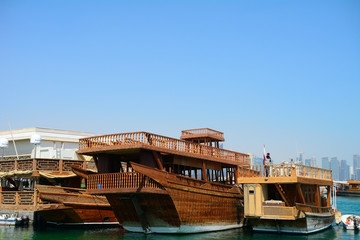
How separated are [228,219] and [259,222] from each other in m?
1.84

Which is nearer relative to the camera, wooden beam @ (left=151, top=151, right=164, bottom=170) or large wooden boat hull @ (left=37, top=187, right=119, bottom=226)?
wooden beam @ (left=151, top=151, right=164, bottom=170)

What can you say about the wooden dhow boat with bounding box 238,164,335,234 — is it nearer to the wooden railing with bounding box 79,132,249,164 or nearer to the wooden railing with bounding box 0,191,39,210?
the wooden railing with bounding box 79,132,249,164

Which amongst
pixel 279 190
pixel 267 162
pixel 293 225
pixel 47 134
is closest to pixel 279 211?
pixel 279 190

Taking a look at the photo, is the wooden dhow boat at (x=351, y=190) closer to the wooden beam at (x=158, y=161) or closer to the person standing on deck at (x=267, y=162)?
the person standing on deck at (x=267, y=162)

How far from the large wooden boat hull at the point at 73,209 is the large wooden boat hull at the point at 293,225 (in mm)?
8080

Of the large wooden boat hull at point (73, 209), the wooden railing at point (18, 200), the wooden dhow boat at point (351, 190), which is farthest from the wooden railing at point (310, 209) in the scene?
the wooden dhow boat at point (351, 190)

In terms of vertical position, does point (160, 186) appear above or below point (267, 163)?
below

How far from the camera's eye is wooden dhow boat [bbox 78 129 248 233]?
59.7 ft

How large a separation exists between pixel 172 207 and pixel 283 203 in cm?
526

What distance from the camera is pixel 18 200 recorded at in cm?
2262

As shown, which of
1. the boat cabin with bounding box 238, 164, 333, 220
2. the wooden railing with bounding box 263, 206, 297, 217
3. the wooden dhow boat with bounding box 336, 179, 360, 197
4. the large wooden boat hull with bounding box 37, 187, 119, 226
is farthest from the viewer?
the wooden dhow boat with bounding box 336, 179, 360, 197

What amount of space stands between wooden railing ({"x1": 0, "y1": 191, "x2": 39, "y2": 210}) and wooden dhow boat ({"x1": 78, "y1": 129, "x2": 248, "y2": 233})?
432cm

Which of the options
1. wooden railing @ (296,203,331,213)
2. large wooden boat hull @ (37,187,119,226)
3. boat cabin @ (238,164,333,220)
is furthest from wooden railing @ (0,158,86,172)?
wooden railing @ (296,203,331,213)

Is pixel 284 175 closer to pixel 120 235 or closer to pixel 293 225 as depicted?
pixel 293 225
